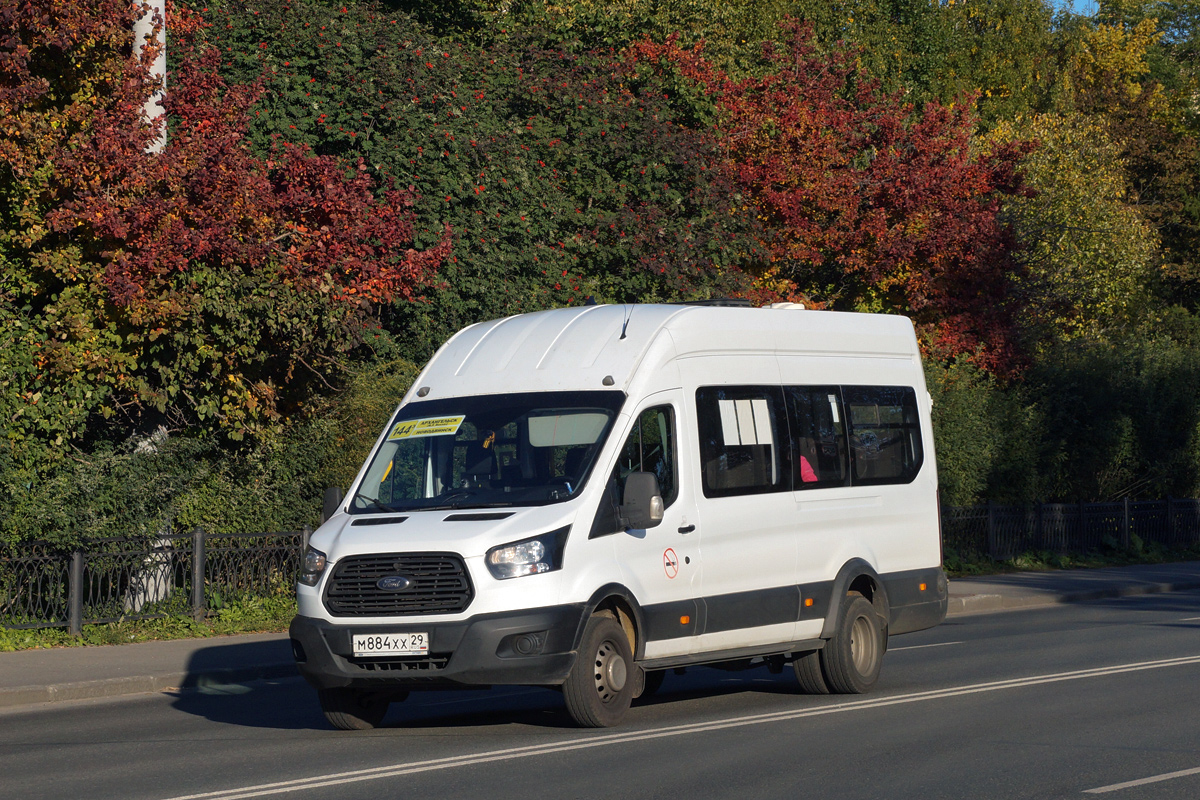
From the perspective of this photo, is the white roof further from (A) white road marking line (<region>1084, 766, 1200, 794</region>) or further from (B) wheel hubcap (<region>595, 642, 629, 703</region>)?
(A) white road marking line (<region>1084, 766, 1200, 794</region>)

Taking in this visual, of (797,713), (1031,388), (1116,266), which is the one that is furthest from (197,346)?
(1116,266)

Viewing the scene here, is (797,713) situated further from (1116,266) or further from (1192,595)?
(1116,266)

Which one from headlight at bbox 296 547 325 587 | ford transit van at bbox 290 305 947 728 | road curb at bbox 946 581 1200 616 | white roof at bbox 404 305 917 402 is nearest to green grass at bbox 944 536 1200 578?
road curb at bbox 946 581 1200 616

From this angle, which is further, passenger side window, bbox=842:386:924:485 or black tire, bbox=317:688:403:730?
passenger side window, bbox=842:386:924:485

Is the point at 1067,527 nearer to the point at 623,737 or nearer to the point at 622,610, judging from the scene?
the point at 622,610

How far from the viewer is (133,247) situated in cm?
1591

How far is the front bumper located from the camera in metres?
9.12

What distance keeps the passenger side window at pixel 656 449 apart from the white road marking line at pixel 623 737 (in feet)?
5.06

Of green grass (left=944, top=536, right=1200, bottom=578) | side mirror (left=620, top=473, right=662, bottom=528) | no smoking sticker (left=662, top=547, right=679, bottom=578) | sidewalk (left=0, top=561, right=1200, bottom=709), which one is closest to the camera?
side mirror (left=620, top=473, right=662, bottom=528)

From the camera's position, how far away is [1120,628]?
55.5 ft

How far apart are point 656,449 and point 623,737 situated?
200cm

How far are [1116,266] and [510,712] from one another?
3662cm

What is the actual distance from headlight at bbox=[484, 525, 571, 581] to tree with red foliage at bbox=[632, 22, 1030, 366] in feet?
67.2

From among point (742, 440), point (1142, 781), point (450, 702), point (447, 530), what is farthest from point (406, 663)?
point (1142, 781)
